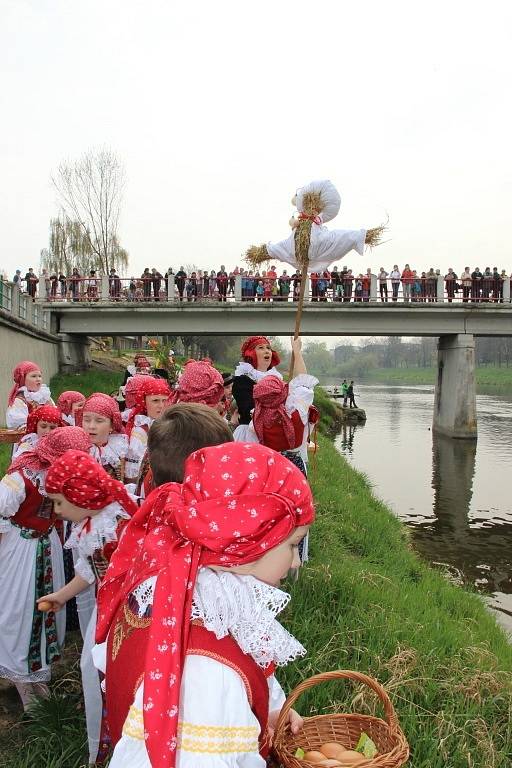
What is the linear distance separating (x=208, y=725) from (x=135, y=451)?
316 cm

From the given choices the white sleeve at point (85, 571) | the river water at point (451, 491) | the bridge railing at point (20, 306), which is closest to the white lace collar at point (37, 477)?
the white sleeve at point (85, 571)

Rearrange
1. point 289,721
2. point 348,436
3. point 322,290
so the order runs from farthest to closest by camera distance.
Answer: point 348,436
point 322,290
point 289,721

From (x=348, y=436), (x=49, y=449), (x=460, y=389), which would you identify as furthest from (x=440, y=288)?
(x=49, y=449)

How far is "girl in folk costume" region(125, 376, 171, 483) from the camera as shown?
14.2ft

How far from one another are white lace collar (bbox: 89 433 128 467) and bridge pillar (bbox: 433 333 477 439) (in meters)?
19.4

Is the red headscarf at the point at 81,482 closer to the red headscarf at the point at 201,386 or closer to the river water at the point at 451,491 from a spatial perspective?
the red headscarf at the point at 201,386

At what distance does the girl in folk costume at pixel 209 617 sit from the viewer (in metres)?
1.28

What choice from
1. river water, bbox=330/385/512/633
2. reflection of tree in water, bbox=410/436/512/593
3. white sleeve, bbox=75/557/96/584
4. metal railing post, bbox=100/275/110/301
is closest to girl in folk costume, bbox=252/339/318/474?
white sleeve, bbox=75/557/96/584

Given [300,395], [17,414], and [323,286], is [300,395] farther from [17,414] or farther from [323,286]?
[323,286]

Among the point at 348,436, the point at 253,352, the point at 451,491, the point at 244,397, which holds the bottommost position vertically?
the point at 348,436

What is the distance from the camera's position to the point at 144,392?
4551 mm

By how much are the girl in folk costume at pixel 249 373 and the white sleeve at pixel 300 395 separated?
0.67 metres

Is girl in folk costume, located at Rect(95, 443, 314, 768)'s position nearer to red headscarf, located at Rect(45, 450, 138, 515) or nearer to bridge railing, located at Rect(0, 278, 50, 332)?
red headscarf, located at Rect(45, 450, 138, 515)

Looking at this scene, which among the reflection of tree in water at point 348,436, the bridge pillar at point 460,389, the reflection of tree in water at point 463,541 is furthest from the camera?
the bridge pillar at point 460,389
